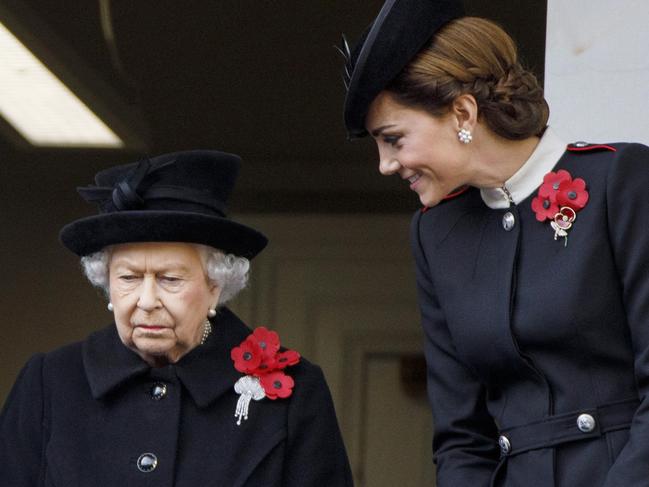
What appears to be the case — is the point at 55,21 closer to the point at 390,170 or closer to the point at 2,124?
the point at 2,124

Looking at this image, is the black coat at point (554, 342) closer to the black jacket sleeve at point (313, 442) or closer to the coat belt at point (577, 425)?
the coat belt at point (577, 425)

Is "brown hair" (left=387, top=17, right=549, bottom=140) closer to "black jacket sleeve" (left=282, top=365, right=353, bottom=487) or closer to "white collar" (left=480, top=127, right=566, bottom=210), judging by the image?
"white collar" (left=480, top=127, right=566, bottom=210)

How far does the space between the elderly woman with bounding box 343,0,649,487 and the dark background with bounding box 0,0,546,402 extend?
2.15 m

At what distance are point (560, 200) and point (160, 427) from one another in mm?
1148

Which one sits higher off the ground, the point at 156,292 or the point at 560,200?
the point at 560,200

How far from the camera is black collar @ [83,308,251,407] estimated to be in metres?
3.84

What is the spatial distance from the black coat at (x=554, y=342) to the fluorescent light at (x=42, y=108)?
2.51 metres

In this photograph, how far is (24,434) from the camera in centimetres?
382

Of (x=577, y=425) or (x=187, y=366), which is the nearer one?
(x=577, y=425)

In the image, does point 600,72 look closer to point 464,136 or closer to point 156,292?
point 464,136

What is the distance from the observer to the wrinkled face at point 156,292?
374 centimetres

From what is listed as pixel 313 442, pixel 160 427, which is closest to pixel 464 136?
pixel 313 442

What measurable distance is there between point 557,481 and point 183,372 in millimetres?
1047

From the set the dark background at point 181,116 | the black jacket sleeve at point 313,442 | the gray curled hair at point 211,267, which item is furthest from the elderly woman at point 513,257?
the dark background at point 181,116
